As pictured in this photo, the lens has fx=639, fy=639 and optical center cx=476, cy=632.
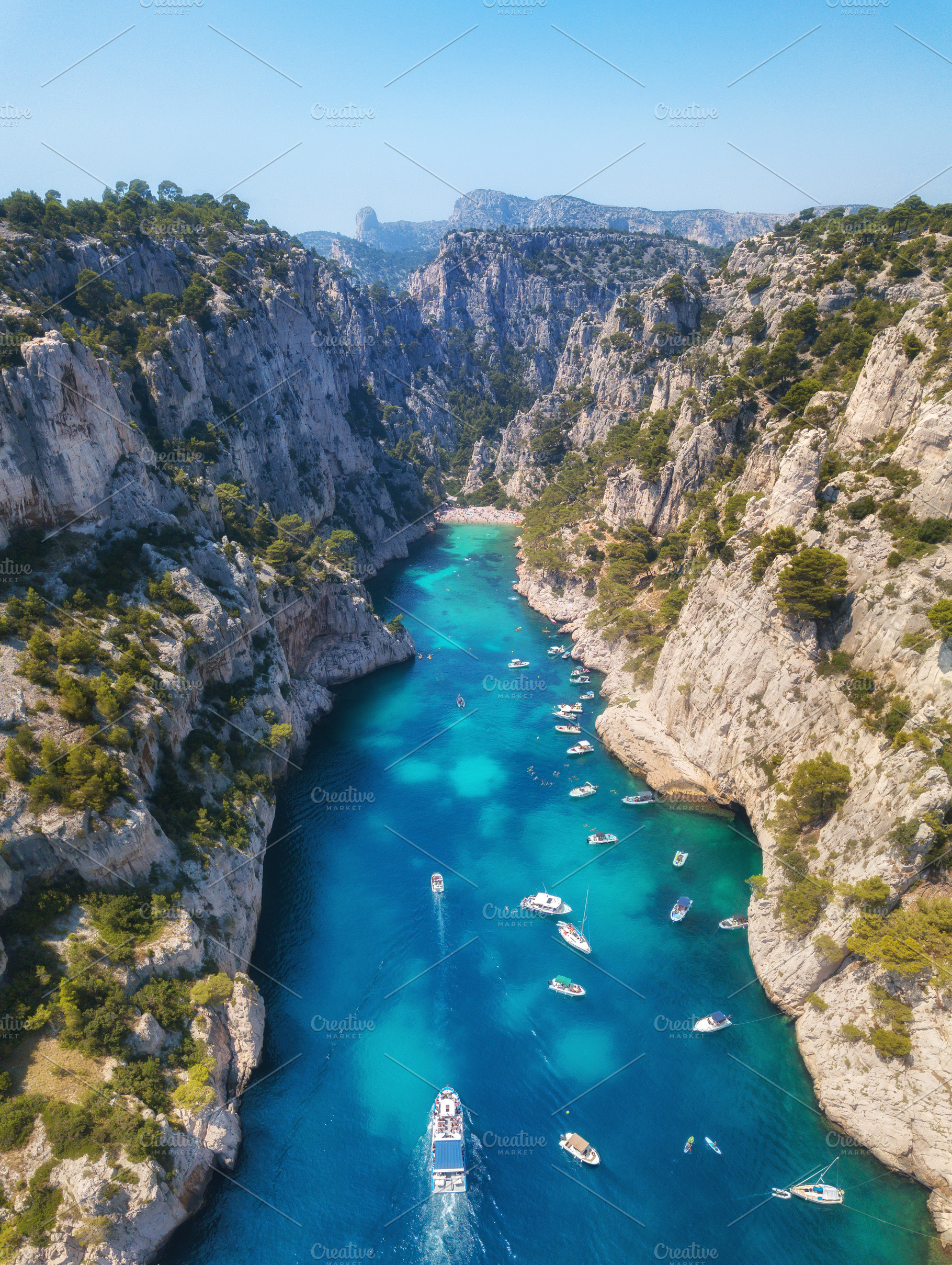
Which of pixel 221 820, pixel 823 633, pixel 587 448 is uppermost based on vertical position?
pixel 587 448

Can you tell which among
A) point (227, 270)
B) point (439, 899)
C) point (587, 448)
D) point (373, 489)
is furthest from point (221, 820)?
point (587, 448)

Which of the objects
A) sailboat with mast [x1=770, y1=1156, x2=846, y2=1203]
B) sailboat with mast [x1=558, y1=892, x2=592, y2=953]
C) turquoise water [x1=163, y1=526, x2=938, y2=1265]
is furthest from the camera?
sailboat with mast [x1=558, y1=892, x2=592, y2=953]

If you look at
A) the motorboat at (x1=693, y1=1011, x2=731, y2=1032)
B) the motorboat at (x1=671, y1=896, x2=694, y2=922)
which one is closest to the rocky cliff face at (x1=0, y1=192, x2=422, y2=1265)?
the motorboat at (x1=693, y1=1011, x2=731, y2=1032)

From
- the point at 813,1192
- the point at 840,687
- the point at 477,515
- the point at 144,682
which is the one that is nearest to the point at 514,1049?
the point at 813,1192

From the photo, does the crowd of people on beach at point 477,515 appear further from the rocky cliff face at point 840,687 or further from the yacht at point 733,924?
the yacht at point 733,924

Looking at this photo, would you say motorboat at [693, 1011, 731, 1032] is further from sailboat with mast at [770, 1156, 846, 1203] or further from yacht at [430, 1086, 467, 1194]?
yacht at [430, 1086, 467, 1194]

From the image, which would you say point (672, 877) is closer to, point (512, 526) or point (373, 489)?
point (373, 489)
